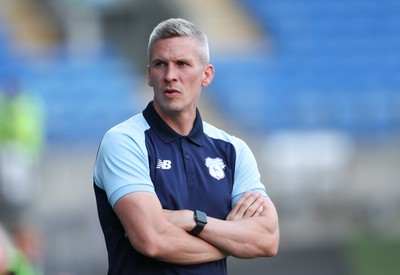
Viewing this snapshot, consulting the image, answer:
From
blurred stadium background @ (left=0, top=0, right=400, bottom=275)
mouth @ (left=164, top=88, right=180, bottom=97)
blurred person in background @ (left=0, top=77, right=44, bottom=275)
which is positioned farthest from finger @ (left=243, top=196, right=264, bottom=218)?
blurred stadium background @ (left=0, top=0, right=400, bottom=275)

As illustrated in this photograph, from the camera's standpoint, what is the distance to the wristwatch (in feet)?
13.5

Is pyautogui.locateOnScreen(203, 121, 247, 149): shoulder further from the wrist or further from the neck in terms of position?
the wrist

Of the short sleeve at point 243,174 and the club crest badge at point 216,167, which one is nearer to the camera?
the club crest badge at point 216,167

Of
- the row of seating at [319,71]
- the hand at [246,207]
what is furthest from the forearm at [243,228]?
the row of seating at [319,71]

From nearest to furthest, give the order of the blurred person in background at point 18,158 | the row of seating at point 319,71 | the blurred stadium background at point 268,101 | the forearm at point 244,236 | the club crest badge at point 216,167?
the forearm at point 244,236
the club crest badge at point 216,167
the blurred person in background at point 18,158
the blurred stadium background at point 268,101
the row of seating at point 319,71

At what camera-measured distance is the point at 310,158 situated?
560 inches

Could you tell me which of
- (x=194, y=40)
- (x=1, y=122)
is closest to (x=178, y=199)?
(x=194, y=40)

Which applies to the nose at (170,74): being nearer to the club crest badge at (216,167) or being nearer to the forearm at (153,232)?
the club crest badge at (216,167)

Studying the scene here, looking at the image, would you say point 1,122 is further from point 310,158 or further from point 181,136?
point 181,136

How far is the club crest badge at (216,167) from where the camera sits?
168 inches

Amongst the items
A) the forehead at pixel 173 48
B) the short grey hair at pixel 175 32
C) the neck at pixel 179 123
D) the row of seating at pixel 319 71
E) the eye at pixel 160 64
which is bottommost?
the neck at pixel 179 123

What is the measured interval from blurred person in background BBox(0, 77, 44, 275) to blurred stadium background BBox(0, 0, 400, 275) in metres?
0.43

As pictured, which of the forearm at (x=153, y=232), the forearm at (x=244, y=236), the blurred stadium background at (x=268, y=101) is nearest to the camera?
the forearm at (x=153, y=232)

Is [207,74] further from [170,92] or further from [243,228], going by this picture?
[243,228]
